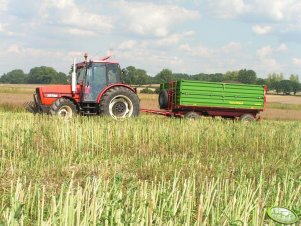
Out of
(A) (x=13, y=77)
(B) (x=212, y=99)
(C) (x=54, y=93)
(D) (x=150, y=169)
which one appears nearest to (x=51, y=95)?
(C) (x=54, y=93)

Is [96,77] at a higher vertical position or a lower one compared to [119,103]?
higher

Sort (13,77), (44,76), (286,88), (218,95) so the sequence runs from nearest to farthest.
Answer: (218,95), (286,88), (44,76), (13,77)

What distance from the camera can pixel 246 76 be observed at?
283ft

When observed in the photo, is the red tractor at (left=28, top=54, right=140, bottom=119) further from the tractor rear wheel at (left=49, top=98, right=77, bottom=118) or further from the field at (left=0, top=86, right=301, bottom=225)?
the field at (left=0, top=86, right=301, bottom=225)

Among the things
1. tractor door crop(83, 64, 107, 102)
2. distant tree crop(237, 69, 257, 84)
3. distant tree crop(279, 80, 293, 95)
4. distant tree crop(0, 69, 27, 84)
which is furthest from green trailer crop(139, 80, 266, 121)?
distant tree crop(0, 69, 27, 84)

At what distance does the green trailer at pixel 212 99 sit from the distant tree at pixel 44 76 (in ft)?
210

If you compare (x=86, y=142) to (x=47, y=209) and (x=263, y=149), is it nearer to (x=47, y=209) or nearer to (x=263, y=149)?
(x=263, y=149)

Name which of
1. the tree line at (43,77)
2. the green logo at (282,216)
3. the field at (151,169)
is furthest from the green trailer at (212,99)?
the tree line at (43,77)

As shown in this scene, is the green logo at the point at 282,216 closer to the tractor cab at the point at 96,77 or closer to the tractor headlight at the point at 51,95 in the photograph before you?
the tractor cab at the point at 96,77

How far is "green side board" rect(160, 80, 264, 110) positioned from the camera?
49.1 ft

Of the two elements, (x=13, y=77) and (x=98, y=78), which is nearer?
(x=98, y=78)

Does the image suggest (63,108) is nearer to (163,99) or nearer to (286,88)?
(163,99)

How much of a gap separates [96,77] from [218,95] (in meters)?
4.88

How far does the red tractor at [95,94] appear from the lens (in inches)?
472
